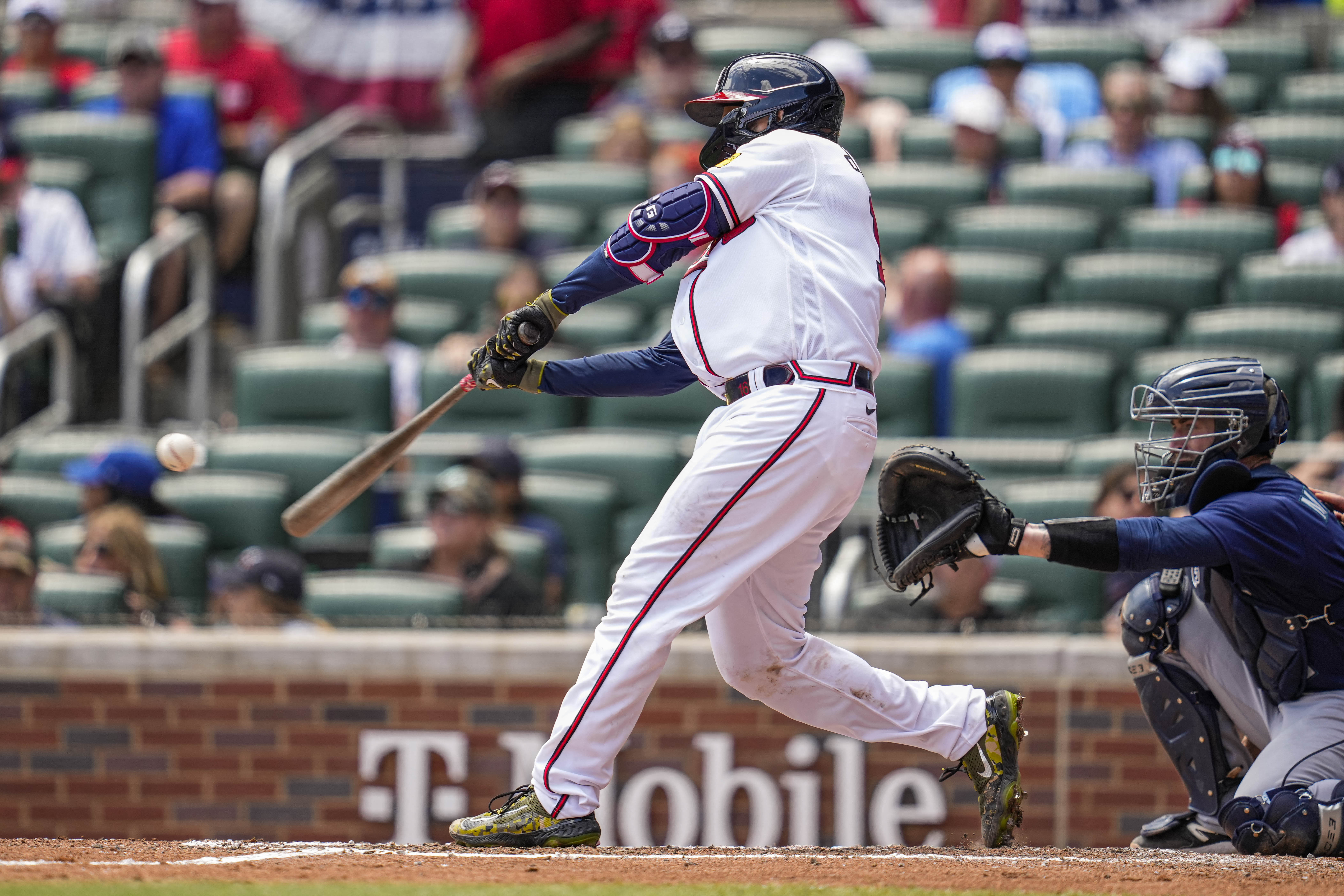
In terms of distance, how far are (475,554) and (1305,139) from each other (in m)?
5.12

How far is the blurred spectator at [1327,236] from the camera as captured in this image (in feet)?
24.2

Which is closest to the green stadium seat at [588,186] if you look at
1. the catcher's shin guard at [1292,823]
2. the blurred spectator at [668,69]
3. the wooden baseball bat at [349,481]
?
the blurred spectator at [668,69]

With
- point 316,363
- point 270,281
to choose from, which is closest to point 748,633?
point 316,363

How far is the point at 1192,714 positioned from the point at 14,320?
5.86 metres

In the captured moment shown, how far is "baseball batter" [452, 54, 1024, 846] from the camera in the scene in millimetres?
3652

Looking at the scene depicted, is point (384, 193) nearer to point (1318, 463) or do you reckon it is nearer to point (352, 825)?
point (352, 825)

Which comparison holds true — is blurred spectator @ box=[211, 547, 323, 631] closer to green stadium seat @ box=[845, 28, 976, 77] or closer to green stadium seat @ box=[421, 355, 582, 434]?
green stadium seat @ box=[421, 355, 582, 434]

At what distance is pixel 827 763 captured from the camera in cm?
560

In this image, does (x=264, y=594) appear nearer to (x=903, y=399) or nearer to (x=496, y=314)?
(x=496, y=314)

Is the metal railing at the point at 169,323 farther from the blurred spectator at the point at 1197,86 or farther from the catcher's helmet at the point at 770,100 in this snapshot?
the blurred spectator at the point at 1197,86

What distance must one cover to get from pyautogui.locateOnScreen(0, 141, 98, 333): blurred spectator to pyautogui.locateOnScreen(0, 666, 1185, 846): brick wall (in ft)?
9.06

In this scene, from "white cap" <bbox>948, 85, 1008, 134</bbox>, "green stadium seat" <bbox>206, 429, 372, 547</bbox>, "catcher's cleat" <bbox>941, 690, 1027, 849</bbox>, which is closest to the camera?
"catcher's cleat" <bbox>941, 690, 1027, 849</bbox>

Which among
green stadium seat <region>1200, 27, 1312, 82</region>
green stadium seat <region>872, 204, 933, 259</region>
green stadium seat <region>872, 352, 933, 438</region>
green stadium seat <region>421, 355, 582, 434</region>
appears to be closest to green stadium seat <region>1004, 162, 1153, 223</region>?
green stadium seat <region>872, 204, 933, 259</region>

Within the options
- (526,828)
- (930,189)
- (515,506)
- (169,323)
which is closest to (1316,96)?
(930,189)
